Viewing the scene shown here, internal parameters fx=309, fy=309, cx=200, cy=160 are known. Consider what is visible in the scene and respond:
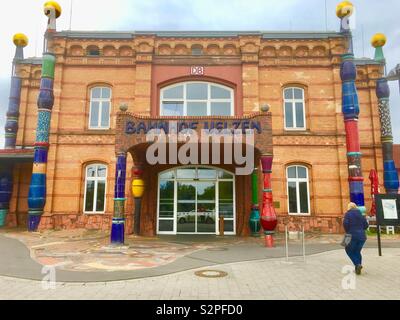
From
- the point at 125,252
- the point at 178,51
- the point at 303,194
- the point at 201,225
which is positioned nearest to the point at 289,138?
the point at 303,194

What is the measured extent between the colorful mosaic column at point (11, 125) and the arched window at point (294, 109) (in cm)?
1478

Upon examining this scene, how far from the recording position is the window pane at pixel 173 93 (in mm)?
16078

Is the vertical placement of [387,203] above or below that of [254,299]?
above

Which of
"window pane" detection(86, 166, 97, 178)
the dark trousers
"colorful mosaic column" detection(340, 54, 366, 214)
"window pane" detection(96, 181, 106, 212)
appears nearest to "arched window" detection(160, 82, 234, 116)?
"window pane" detection(86, 166, 97, 178)

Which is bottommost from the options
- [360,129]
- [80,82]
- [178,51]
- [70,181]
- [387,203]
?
[387,203]

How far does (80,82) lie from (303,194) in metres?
12.8

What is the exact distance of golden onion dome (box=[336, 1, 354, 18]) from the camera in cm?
1547

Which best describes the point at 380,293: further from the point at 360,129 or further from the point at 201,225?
the point at 360,129

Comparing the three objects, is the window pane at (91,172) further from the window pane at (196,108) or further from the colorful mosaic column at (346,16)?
the colorful mosaic column at (346,16)

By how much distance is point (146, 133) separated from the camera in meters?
11.3

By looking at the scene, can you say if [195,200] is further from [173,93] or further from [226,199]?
[173,93]

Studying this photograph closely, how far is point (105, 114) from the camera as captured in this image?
16.2m

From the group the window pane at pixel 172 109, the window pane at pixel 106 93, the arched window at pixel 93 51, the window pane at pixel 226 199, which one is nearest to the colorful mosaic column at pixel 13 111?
the arched window at pixel 93 51

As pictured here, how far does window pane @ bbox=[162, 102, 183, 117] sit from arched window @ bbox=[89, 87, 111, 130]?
2943mm
